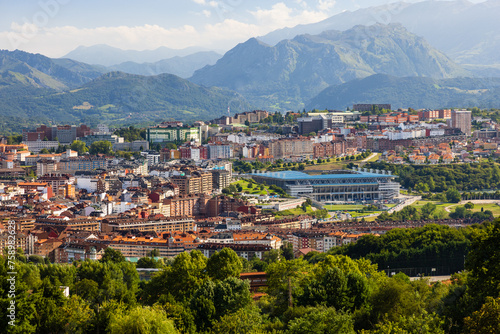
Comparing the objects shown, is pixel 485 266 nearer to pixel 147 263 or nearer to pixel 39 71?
pixel 147 263

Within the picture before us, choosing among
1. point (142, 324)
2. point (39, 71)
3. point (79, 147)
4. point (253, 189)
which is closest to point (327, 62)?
point (39, 71)

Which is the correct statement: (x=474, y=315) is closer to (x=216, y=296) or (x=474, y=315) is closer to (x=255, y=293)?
(x=216, y=296)

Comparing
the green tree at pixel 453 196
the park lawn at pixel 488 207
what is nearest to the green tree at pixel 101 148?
the green tree at pixel 453 196

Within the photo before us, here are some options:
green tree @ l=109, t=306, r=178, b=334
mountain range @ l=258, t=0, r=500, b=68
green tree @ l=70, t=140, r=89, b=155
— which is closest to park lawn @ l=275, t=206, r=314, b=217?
green tree @ l=70, t=140, r=89, b=155

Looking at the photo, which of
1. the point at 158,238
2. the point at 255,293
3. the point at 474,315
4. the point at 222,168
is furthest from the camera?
the point at 222,168

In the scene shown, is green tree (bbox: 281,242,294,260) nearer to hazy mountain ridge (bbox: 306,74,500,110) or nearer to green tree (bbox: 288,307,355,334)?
green tree (bbox: 288,307,355,334)

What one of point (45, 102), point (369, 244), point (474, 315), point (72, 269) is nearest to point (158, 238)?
point (369, 244)

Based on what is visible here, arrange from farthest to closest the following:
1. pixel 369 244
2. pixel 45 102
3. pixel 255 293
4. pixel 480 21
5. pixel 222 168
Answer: pixel 480 21
pixel 45 102
pixel 222 168
pixel 369 244
pixel 255 293
